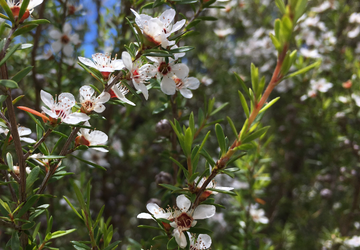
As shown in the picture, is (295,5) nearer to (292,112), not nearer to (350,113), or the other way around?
(350,113)

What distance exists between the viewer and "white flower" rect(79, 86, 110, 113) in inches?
25.1

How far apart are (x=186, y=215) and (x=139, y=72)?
0.37m

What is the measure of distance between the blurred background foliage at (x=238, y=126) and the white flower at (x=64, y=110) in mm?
444

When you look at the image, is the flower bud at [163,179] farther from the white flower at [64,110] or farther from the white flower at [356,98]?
the white flower at [356,98]

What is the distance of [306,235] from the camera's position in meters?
2.24

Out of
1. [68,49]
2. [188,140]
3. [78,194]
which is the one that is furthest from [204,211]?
[68,49]

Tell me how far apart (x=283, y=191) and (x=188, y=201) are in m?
2.04

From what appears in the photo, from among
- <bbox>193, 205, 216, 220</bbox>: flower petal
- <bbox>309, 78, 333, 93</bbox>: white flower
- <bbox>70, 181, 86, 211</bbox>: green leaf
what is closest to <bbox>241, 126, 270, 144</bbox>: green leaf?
<bbox>193, 205, 216, 220</bbox>: flower petal

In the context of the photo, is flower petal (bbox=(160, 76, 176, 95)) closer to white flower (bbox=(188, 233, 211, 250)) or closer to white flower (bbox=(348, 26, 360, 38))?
white flower (bbox=(188, 233, 211, 250))

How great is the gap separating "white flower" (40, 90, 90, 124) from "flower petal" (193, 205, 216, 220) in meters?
0.33

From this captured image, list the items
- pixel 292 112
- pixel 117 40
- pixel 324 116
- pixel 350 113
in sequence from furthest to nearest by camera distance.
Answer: pixel 292 112 → pixel 324 116 → pixel 350 113 → pixel 117 40

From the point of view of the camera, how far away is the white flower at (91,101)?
64 cm

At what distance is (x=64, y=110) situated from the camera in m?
0.65

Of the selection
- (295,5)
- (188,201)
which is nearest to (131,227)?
(188,201)
